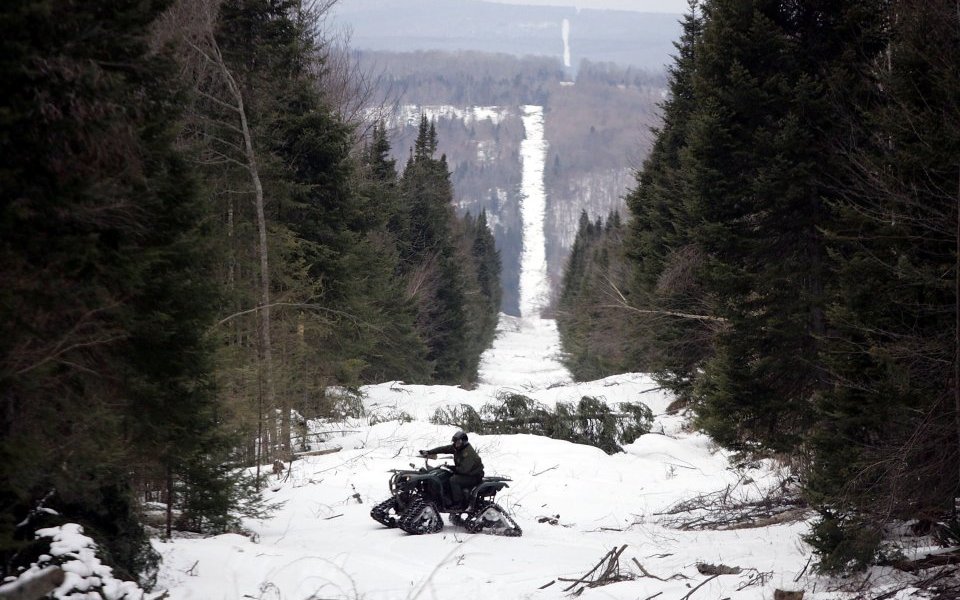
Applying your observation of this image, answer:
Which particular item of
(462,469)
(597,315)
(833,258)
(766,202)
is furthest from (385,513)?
(597,315)

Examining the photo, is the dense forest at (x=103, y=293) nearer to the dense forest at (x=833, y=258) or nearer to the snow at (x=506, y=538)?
the snow at (x=506, y=538)

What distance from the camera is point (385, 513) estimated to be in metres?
12.0

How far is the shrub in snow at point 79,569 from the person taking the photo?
5.45 metres

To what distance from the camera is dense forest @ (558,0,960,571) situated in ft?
→ 25.6

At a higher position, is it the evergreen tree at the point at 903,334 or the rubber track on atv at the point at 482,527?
the evergreen tree at the point at 903,334

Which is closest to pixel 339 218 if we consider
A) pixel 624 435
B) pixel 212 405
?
pixel 624 435

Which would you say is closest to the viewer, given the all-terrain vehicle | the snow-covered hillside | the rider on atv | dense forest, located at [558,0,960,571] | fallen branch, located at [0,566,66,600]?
fallen branch, located at [0,566,66,600]

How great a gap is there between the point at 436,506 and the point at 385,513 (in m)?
0.80

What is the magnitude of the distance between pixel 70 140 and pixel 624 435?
759 inches

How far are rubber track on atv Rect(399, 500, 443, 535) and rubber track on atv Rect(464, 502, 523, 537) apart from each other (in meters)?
0.49

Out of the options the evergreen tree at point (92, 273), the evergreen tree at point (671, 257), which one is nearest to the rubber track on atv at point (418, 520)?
the evergreen tree at point (92, 273)

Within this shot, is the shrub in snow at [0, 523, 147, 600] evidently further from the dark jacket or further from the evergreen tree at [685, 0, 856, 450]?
the evergreen tree at [685, 0, 856, 450]

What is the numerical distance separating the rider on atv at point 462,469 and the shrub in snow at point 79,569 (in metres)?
6.72

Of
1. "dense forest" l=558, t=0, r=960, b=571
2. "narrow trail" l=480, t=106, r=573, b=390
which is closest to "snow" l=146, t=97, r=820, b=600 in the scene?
"dense forest" l=558, t=0, r=960, b=571
